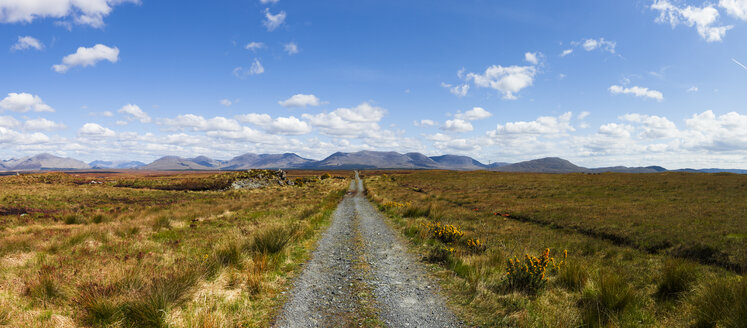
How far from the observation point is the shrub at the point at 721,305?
5039mm

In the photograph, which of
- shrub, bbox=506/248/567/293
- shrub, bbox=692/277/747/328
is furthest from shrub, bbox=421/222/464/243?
shrub, bbox=692/277/747/328

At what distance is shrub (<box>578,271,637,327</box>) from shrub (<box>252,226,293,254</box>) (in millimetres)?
9206

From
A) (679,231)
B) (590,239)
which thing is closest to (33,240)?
(590,239)

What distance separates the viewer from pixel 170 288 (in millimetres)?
5945

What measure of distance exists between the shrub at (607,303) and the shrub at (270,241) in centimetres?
921

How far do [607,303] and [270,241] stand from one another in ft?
32.8

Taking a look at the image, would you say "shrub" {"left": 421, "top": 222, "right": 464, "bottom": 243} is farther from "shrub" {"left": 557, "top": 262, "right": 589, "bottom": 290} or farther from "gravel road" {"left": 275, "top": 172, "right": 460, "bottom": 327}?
"shrub" {"left": 557, "top": 262, "right": 589, "bottom": 290}

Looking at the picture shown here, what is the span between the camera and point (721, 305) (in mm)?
5449

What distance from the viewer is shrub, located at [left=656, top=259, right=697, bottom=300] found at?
7.49 metres

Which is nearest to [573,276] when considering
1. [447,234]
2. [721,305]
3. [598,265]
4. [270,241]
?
[721,305]

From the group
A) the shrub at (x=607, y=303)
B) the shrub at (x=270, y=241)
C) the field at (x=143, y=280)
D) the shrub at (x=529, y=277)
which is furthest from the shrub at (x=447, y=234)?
the shrub at (x=270, y=241)

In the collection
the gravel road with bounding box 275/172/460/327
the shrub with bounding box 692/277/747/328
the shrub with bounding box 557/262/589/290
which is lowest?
the gravel road with bounding box 275/172/460/327

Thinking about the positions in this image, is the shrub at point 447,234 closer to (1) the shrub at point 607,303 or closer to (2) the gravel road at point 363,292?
(2) the gravel road at point 363,292

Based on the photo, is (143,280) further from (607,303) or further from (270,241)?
(607,303)
